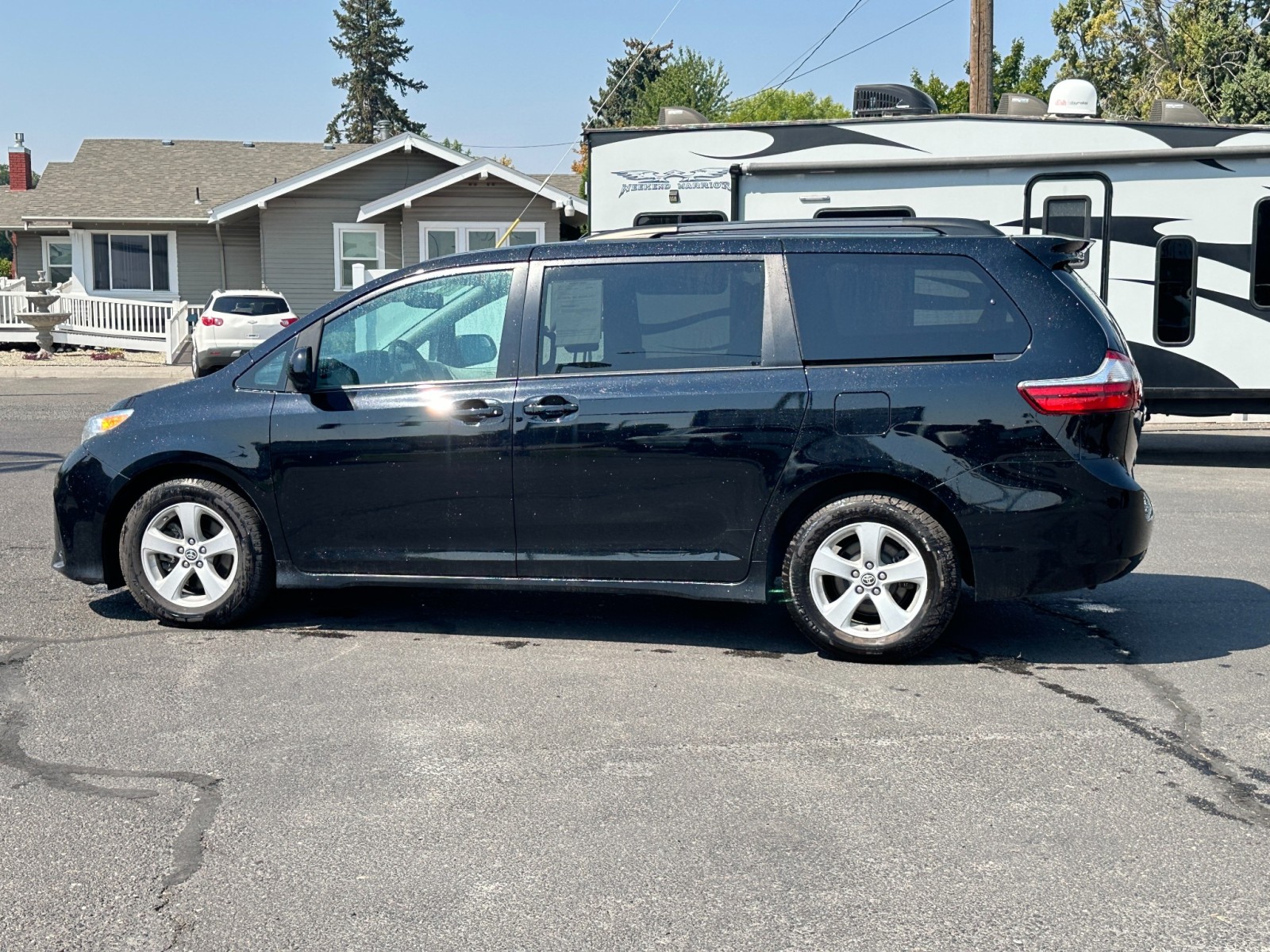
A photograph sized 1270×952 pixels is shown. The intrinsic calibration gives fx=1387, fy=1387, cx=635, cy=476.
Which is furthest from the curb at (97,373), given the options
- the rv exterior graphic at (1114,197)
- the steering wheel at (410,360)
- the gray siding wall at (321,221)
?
the steering wheel at (410,360)

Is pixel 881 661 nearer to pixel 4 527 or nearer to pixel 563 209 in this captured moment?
pixel 4 527

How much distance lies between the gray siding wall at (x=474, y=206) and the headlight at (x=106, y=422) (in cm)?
2514

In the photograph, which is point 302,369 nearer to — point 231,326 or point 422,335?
point 422,335

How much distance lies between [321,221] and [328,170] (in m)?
1.37

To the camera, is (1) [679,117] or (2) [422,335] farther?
(1) [679,117]

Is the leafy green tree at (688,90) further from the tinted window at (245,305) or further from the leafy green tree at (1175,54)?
the tinted window at (245,305)

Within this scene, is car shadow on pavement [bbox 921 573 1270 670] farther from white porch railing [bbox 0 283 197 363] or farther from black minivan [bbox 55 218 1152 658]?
white porch railing [bbox 0 283 197 363]

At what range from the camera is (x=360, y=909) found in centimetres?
357

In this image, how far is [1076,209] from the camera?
12711 mm

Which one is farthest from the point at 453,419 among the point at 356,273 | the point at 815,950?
the point at 356,273

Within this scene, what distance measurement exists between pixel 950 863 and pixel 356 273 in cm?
2476

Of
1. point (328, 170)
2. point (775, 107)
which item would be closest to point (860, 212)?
point (328, 170)

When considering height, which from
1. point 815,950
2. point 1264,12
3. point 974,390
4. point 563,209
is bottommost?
point 815,950

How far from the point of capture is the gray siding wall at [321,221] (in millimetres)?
32688
